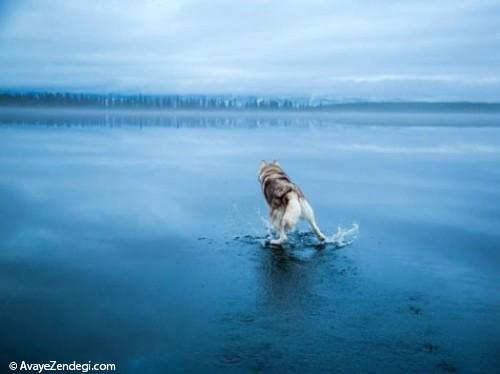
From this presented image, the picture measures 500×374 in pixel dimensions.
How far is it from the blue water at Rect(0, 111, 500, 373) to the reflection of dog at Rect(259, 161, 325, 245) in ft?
1.09

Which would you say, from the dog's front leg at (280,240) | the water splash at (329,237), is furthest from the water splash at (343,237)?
the dog's front leg at (280,240)

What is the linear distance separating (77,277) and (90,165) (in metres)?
12.7

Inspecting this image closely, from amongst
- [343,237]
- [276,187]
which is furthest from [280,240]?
[343,237]

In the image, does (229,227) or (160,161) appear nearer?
(229,227)

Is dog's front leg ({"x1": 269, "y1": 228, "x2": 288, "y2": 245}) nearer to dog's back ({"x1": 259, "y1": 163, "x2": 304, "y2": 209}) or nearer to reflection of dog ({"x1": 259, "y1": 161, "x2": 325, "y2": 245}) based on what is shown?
reflection of dog ({"x1": 259, "y1": 161, "x2": 325, "y2": 245})

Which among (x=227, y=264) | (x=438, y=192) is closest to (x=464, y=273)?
(x=227, y=264)

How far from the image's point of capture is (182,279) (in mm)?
7523

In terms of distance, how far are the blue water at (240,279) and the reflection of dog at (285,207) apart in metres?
0.33

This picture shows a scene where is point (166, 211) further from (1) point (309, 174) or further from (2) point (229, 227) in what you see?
(1) point (309, 174)

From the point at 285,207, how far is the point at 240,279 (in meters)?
1.77

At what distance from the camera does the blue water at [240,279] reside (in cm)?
542

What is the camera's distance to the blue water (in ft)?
17.8

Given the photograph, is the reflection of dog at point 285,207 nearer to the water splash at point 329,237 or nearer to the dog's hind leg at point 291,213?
the dog's hind leg at point 291,213

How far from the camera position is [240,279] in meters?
7.49
